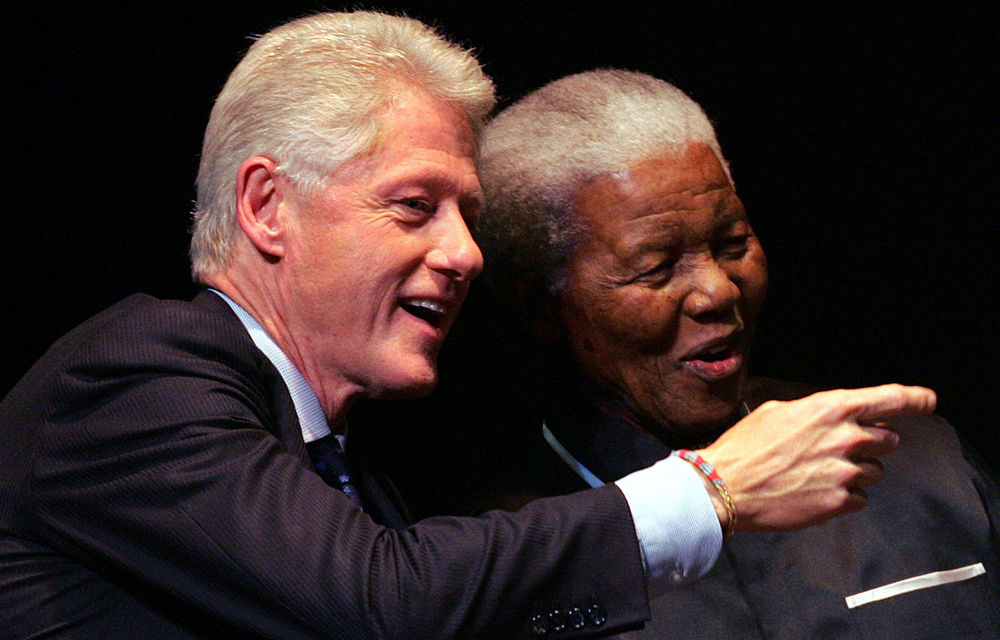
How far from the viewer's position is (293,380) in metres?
1.71

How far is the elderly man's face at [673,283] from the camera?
1.97 m

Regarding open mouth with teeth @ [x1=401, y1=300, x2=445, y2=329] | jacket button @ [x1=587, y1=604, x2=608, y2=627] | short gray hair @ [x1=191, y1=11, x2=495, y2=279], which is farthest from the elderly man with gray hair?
jacket button @ [x1=587, y1=604, x2=608, y2=627]

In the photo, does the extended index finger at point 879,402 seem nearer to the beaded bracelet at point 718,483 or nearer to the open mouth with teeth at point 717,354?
the beaded bracelet at point 718,483

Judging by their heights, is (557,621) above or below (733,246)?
below

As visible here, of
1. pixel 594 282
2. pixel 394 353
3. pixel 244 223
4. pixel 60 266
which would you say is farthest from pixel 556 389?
pixel 60 266

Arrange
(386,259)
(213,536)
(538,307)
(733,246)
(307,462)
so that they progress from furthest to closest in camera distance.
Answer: (538,307) → (733,246) → (386,259) → (307,462) → (213,536)

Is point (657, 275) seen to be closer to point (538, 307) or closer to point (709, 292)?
point (709, 292)

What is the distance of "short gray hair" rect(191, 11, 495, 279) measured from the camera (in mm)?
1705

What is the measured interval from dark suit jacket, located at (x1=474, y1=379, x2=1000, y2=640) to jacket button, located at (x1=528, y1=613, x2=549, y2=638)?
0.60 m

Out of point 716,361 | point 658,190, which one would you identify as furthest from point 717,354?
point 658,190

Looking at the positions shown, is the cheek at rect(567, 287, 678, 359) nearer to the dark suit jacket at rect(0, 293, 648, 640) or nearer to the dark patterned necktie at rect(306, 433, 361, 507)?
the dark patterned necktie at rect(306, 433, 361, 507)

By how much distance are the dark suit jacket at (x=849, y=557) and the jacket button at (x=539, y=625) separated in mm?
599

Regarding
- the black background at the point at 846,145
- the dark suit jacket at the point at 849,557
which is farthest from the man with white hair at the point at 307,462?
the black background at the point at 846,145

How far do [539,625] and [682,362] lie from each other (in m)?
0.76
